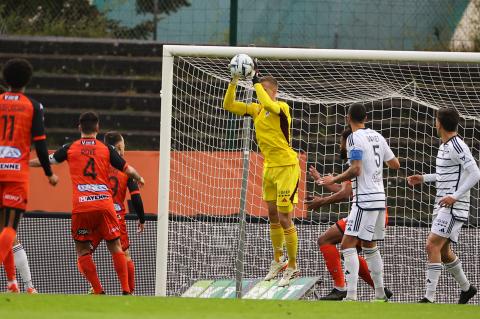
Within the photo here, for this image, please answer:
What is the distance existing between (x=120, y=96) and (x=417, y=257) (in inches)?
304

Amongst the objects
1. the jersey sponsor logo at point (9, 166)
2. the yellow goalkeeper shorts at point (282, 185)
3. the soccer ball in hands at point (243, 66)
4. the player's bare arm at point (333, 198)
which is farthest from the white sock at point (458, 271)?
the jersey sponsor logo at point (9, 166)

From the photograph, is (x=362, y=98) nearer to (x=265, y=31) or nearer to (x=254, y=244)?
(x=254, y=244)

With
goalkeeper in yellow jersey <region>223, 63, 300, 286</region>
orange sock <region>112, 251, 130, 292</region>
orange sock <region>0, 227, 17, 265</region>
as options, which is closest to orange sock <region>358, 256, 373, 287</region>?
goalkeeper in yellow jersey <region>223, 63, 300, 286</region>

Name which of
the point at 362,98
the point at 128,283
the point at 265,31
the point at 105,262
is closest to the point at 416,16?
the point at 265,31

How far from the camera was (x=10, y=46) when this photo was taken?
2052 centimetres

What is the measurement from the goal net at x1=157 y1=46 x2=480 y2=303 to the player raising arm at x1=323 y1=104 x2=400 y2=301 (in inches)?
62.6

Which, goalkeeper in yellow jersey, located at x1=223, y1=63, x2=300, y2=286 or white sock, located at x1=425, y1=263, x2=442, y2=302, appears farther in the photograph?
goalkeeper in yellow jersey, located at x1=223, y1=63, x2=300, y2=286

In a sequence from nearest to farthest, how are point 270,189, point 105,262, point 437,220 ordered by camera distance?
point 437,220
point 270,189
point 105,262

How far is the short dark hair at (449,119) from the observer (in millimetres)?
10930

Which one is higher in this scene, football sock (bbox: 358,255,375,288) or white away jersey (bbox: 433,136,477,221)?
white away jersey (bbox: 433,136,477,221)

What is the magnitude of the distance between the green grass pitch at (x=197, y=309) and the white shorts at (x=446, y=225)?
1.30 m

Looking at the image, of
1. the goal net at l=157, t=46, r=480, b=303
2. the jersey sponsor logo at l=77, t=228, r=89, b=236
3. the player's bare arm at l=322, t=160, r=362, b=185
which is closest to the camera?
the player's bare arm at l=322, t=160, r=362, b=185

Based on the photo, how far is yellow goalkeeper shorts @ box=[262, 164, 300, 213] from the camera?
37.9 feet

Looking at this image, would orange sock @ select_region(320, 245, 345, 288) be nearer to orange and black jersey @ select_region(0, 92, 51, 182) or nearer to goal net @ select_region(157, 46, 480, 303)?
goal net @ select_region(157, 46, 480, 303)
